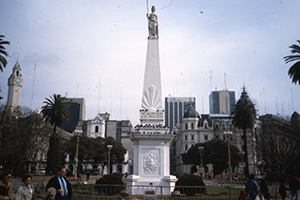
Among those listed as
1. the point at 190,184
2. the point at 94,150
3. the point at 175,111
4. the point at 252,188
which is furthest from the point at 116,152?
the point at 175,111

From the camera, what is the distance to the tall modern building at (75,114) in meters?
127

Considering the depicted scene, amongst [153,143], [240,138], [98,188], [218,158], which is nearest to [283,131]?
[218,158]

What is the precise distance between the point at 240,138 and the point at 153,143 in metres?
72.7

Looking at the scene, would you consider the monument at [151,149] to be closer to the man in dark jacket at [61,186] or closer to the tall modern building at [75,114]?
the man in dark jacket at [61,186]

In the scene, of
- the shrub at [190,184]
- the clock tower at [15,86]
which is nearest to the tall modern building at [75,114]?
the clock tower at [15,86]

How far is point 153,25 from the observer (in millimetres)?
20906

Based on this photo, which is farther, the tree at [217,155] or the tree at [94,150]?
the tree at [94,150]

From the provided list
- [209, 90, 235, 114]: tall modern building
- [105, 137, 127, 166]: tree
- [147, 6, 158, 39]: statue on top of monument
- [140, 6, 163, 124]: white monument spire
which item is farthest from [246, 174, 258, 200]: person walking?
[209, 90, 235, 114]: tall modern building

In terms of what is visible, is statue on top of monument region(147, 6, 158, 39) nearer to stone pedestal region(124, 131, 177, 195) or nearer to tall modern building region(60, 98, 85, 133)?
stone pedestal region(124, 131, 177, 195)

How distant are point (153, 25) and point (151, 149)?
9.13m

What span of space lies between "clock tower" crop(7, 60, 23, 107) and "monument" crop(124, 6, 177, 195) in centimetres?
7616

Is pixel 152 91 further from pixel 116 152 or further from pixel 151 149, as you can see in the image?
pixel 116 152

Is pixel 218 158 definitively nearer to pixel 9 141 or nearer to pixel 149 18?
pixel 9 141

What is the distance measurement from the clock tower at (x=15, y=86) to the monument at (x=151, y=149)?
7616cm
